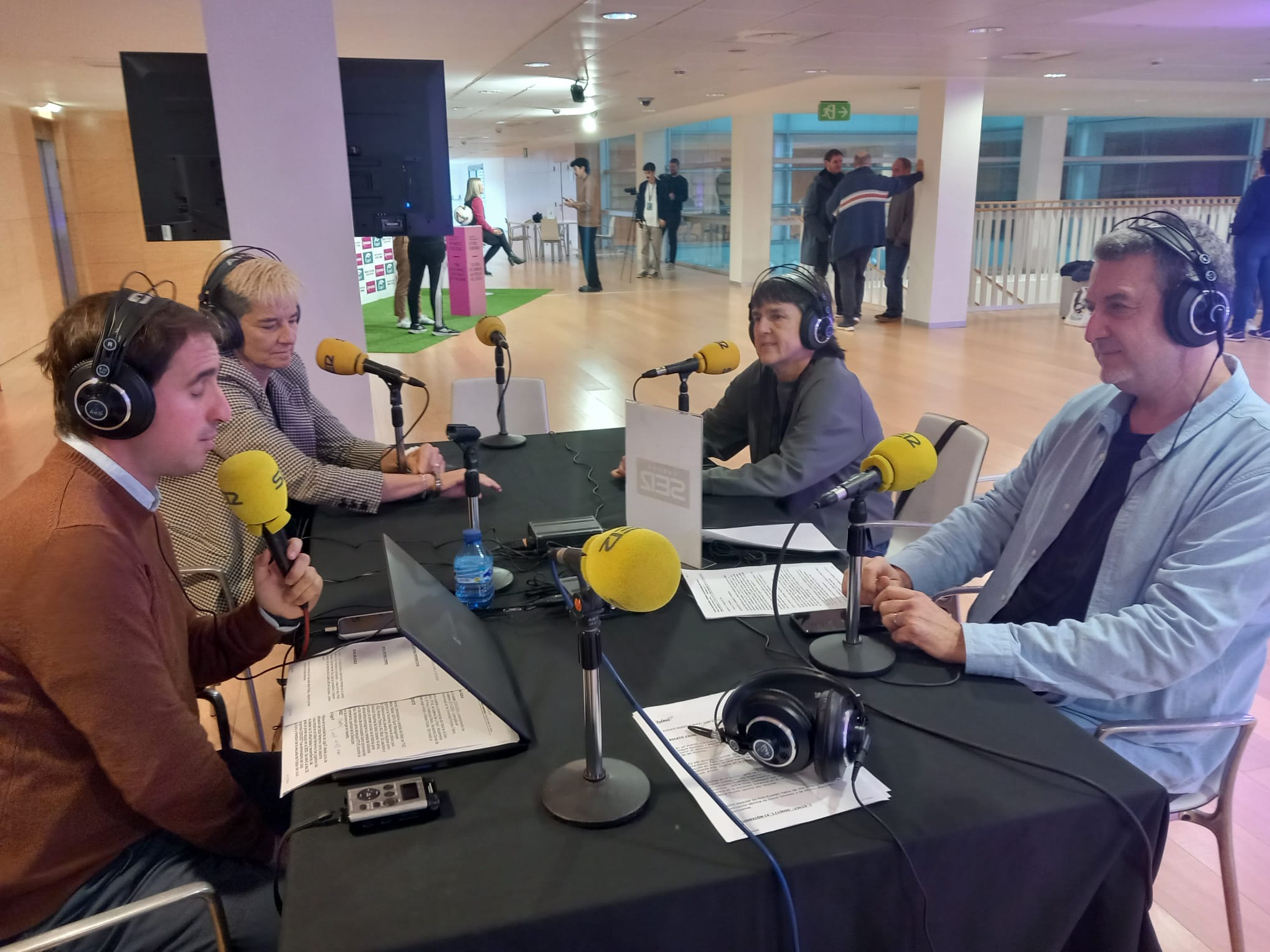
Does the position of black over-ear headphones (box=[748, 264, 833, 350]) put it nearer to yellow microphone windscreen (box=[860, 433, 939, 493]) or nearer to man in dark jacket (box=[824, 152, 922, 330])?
yellow microphone windscreen (box=[860, 433, 939, 493])

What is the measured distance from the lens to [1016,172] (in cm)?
1574

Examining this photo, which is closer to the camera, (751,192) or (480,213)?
(480,213)

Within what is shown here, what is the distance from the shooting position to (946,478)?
93.7 inches

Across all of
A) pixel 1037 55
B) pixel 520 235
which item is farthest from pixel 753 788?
pixel 520 235

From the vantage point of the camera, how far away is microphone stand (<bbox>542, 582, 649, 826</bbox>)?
95cm

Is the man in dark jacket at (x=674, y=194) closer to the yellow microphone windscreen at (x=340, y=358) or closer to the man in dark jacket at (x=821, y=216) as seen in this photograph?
the man in dark jacket at (x=821, y=216)

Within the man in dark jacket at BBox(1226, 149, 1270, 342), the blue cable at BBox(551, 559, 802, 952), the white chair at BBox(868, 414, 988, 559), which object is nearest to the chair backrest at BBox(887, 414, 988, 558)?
the white chair at BBox(868, 414, 988, 559)

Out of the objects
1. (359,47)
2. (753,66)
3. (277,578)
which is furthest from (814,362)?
(753,66)

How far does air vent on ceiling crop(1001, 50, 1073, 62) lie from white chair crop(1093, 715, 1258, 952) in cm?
727

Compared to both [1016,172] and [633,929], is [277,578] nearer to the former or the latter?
[633,929]

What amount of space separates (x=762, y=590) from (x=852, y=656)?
28cm

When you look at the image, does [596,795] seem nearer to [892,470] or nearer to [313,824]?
[313,824]

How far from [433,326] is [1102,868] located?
886 cm

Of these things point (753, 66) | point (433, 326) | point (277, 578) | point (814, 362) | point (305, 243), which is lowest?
point (433, 326)
